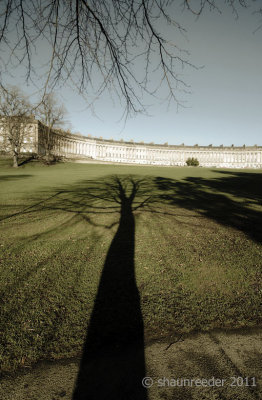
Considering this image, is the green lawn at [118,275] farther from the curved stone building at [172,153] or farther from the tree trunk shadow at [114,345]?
the curved stone building at [172,153]

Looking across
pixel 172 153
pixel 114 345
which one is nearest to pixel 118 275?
pixel 114 345

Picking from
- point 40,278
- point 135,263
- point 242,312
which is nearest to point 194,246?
point 135,263

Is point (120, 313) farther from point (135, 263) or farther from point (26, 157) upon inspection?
point (26, 157)

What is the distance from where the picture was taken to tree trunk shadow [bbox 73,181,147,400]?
1.79 metres

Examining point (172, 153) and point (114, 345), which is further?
point (172, 153)

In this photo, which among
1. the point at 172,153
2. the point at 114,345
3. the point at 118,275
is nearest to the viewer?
the point at 114,345

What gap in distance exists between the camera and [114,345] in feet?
7.32

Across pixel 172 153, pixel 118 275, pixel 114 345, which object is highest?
pixel 172 153

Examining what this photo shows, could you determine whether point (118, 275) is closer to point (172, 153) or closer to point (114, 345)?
point (114, 345)

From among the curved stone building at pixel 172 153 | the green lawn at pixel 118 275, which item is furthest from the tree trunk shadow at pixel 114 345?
the curved stone building at pixel 172 153

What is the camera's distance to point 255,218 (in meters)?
6.87

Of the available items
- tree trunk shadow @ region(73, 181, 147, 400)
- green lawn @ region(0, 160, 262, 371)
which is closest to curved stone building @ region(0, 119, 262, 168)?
green lawn @ region(0, 160, 262, 371)

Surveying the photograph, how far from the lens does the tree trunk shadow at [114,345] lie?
1.79 m

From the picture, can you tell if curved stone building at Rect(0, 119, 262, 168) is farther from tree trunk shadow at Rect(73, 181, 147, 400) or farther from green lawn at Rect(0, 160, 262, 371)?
tree trunk shadow at Rect(73, 181, 147, 400)
